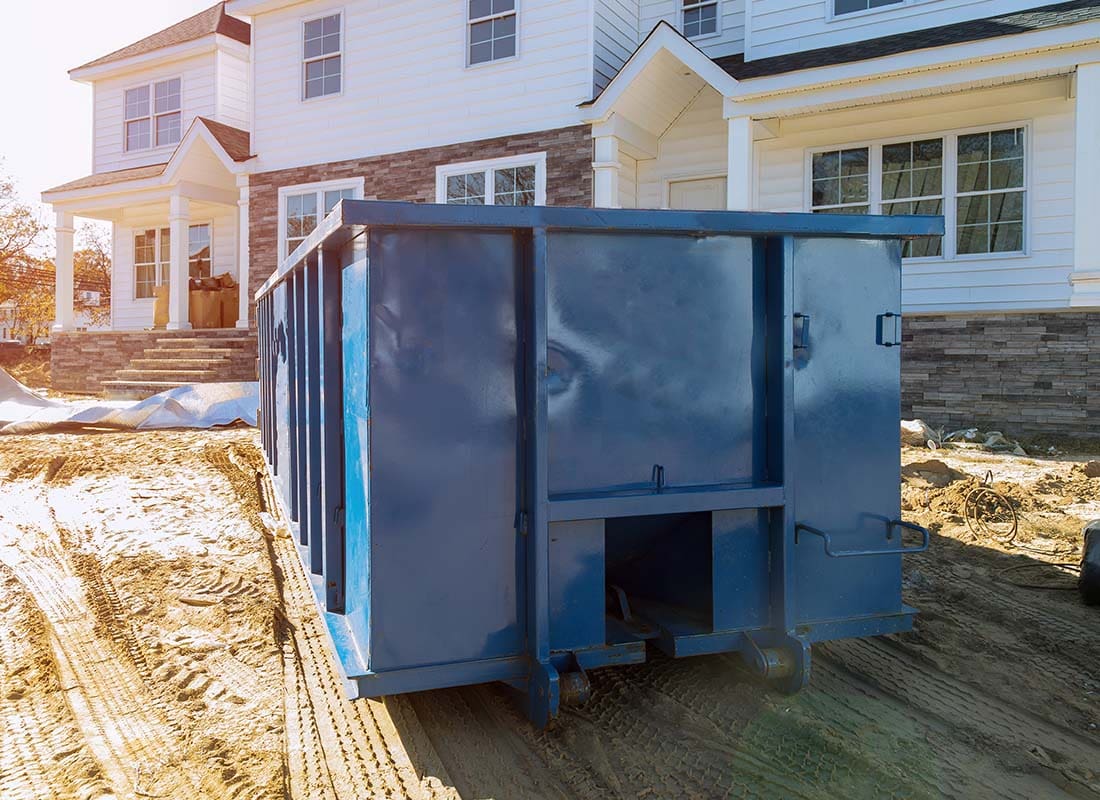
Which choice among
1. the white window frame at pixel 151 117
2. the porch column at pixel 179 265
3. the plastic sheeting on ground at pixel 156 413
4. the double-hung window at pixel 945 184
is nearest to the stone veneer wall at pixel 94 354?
the porch column at pixel 179 265

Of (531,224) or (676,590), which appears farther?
(676,590)

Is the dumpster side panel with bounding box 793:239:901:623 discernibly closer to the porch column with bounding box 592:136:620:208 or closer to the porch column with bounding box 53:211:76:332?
the porch column with bounding box 592:136:620:208

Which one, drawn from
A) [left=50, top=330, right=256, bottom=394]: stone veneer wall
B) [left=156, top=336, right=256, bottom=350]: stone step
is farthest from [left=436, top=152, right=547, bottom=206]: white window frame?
[left=50, top=330, right=256, bottom=394]: stone veneer wall

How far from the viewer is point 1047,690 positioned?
3.60 meters

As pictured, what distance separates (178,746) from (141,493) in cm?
517

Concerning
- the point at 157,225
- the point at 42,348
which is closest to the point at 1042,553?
the point at 157,225

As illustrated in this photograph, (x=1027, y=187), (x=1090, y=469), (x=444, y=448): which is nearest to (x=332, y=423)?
(x=444, y=448)

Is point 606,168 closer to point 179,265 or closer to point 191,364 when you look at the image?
point 191,364

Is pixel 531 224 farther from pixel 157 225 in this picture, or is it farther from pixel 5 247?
pixel 5 247

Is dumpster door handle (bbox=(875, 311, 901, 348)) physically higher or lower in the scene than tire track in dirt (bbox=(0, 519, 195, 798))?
higher

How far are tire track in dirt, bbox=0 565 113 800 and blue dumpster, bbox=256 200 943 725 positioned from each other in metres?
0.96

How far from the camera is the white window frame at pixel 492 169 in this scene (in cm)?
1398

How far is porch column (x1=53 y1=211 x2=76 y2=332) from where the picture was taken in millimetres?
19839

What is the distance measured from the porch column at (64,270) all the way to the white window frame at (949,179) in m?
16.6
